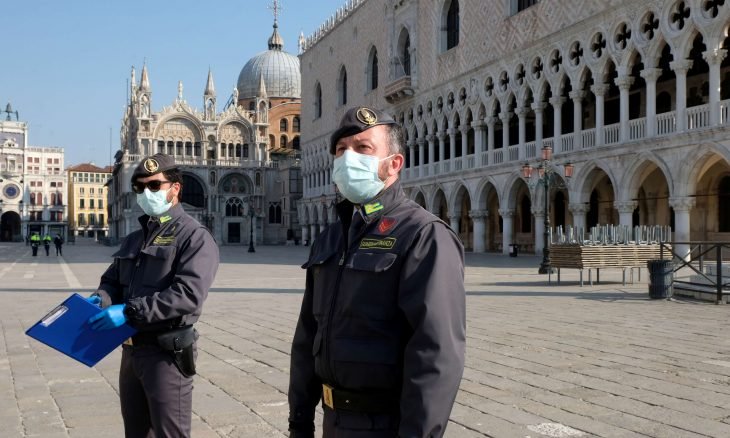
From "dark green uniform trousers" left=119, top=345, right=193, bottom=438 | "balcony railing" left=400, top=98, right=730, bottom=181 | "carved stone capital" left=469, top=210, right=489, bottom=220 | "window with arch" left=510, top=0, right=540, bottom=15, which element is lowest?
"dark green uniform trousers" left=119, top=345, right=193, bottom=438

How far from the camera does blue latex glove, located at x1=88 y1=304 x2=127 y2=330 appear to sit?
10.7 feet

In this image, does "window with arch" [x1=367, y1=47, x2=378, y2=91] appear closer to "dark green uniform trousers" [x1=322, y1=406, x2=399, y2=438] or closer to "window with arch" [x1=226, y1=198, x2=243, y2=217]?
"window with arch" [x1=226, y1=198, x2=243, y2=217]

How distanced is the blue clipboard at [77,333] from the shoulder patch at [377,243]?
149 cm

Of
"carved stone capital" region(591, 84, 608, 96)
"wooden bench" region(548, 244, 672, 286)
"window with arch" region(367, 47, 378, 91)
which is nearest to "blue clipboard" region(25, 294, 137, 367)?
"wooden bench" region(548, 244, 672, 286)

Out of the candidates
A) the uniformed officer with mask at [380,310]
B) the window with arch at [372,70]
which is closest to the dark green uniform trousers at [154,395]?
the uniformed officer with mask at [380,310]

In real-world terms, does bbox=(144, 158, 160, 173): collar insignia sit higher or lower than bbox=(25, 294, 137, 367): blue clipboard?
higher

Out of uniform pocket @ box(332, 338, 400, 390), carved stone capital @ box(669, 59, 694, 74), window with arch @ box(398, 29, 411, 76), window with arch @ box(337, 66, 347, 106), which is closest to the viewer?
uniform pocket @ box(332, 338, 400, 390)

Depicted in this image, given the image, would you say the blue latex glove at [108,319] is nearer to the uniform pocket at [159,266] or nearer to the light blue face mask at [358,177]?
the uniform pocket at [159,266]

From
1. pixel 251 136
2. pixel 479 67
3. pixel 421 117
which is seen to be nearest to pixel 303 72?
pixel 251 136

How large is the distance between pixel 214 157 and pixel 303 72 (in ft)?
41.2

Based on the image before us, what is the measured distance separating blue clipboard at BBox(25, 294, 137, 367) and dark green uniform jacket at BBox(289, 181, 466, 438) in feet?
4.01

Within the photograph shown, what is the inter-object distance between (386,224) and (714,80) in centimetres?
2191

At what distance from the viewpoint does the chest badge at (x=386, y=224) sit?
245 cm

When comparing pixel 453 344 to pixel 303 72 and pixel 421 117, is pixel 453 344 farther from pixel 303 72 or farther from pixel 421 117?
pixel 303 72
